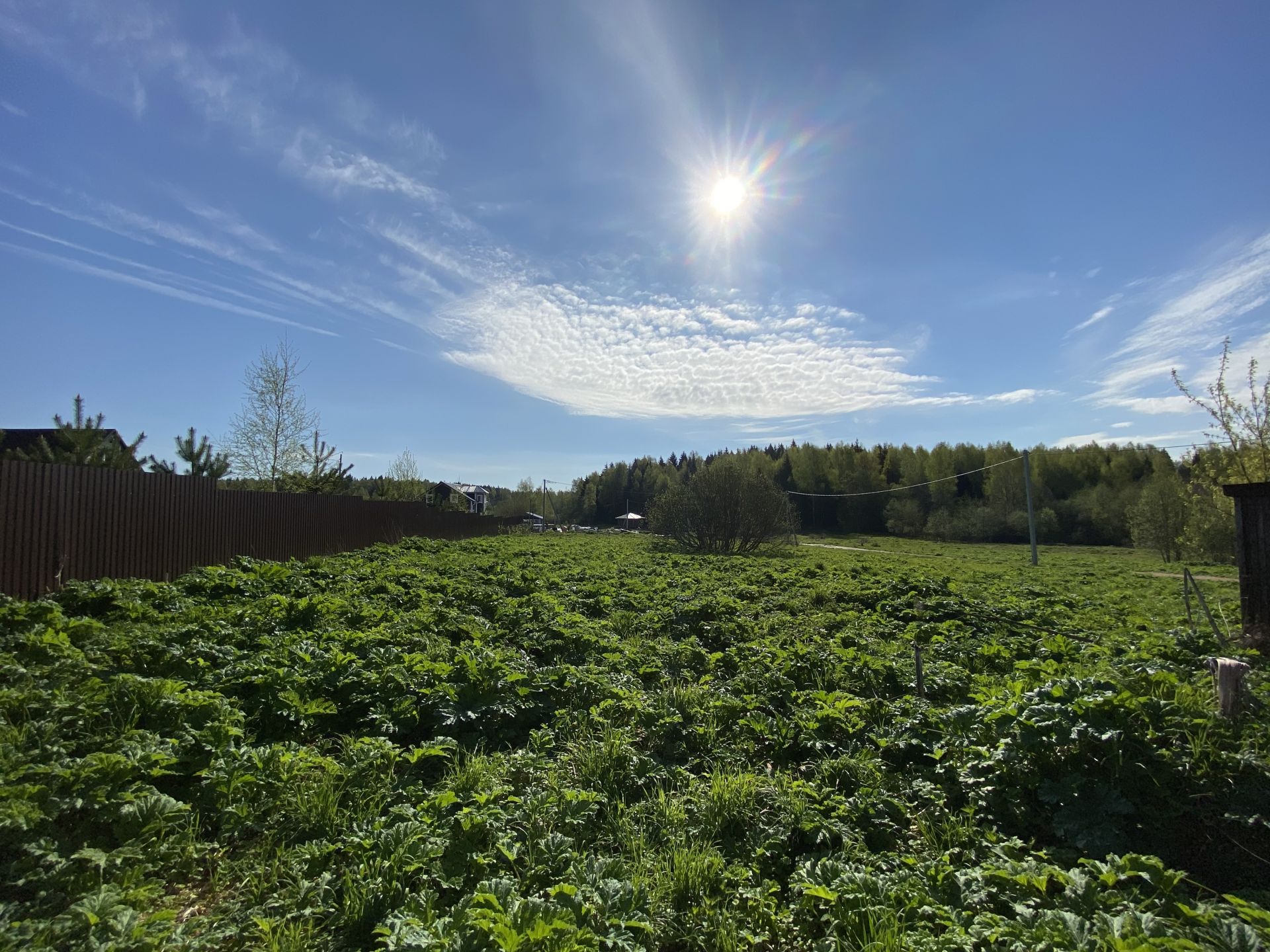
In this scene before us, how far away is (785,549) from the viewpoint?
2953 cm

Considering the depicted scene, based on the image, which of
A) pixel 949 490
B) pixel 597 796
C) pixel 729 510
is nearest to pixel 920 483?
pixel 949 490

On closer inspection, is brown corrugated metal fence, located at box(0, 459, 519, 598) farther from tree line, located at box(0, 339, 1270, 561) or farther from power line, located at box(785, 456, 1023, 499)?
power line, located at box(785, 456, 1023, 499)

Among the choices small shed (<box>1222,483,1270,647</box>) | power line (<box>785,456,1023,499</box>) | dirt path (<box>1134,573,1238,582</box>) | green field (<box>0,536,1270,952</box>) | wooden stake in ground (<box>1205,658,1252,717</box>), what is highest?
power line (<box>785,456,1023,499</box>)

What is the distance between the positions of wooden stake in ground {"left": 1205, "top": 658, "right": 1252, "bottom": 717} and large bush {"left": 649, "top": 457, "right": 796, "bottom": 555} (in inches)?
938

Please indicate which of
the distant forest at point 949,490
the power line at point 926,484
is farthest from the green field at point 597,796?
the power line at point 926,484

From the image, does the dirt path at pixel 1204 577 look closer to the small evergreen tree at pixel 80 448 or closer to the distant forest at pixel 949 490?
the distant forest at pixel 949 490

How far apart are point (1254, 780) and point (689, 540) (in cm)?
2565

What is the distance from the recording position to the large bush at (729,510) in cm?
2752

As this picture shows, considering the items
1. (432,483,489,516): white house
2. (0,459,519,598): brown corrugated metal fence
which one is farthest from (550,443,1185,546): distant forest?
(0,459,519,598): brown corrugated metal fence

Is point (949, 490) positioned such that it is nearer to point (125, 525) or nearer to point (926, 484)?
point (926, 484)

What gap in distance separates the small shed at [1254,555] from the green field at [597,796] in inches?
27.0

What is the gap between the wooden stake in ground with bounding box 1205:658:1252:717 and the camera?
3525mm

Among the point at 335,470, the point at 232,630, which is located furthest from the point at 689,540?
the point at 232,630

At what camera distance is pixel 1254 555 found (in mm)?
6082
